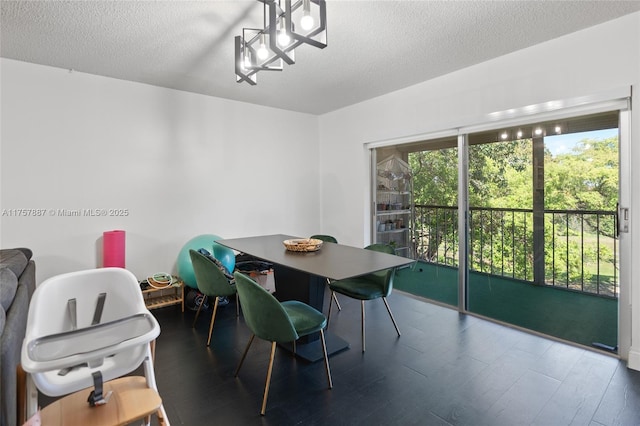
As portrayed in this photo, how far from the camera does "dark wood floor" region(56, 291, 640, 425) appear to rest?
1.85 m

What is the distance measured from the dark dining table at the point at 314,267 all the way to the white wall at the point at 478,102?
1.72m

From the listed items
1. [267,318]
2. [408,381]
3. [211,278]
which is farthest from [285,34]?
[408,381]

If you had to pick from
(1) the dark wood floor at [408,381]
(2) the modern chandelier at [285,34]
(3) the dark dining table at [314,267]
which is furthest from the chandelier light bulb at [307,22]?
(1) the dark wood floor at [408,381]

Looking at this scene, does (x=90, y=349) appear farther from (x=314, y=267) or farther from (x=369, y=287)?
(x=369, y=287)

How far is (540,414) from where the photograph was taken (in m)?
1.85

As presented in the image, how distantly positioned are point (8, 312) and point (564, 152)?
3.93 metres

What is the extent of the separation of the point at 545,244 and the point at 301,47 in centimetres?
287

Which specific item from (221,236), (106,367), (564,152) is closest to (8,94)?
(221,236)

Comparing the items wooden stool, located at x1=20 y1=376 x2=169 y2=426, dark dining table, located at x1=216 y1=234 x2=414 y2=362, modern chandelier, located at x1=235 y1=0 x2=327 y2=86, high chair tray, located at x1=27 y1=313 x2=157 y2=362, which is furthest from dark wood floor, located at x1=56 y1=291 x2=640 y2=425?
modern chandelier, located at x1=235 y1=0 x2=327 y2=86

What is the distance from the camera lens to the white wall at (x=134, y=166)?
3064 mm

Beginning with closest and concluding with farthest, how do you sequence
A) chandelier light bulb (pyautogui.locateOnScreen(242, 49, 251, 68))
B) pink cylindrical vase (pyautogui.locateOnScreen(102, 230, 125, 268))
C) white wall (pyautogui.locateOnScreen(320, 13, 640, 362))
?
chandelier light bulb (pyautogui.locateOnScreen(242, 49, 251, 68)), white wall (pyautogui.locateOnScreen(320, 13, 640, 362)), pink cylindrical vase (pyautogui.locateOnScreen(102, 230, 125, 268))

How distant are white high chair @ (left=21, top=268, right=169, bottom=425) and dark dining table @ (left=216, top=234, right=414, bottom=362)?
38.8 inches

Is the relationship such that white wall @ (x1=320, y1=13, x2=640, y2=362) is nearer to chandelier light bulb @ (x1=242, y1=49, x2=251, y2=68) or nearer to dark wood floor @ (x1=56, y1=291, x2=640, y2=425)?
dark wood floor @ (x1=56, y1=291, x2=640, y2=425)

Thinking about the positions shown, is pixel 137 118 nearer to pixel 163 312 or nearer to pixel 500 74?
pixel 163 312
